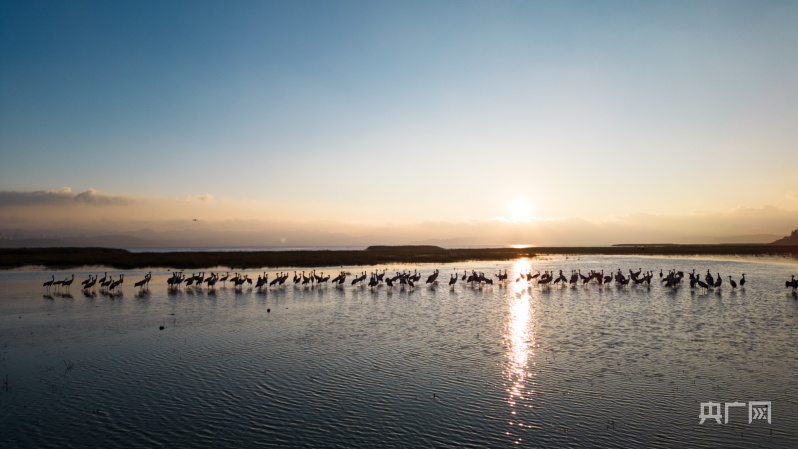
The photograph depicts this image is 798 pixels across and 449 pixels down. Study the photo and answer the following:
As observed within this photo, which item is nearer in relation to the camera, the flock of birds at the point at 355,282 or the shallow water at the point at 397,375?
the shallow water at the point at 397,375

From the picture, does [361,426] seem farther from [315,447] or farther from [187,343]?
[187,343]

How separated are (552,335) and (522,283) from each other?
19112 millimetres

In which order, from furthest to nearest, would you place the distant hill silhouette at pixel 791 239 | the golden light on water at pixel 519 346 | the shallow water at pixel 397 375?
the distant hill silhouette at pixel 791 239
the golden light on water at pixel 519 346
the shallow water at pixel 397 375

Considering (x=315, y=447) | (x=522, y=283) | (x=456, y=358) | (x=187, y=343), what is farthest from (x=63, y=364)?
(x=522, y=283)

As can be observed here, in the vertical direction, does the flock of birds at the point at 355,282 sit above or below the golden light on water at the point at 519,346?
above

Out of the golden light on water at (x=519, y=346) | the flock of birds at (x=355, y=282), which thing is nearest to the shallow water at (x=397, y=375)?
the golden light on water at (x=519, y=346)

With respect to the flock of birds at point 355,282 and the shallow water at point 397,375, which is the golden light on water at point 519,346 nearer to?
the shallow water at point 397,375

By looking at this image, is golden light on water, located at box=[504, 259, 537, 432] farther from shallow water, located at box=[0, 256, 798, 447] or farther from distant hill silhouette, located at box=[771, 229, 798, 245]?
distant hill silhouette, located at box=[771, 229, 798, 245]

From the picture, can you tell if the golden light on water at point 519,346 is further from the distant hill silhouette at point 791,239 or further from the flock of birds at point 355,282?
the distant hill silhouette at point 791,239

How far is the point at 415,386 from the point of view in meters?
10.9

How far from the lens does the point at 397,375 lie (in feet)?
38.3

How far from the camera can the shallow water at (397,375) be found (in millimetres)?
8422

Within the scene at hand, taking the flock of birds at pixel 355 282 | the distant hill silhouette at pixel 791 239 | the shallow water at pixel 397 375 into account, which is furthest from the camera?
the distant hill silhouette at pixel 791 239

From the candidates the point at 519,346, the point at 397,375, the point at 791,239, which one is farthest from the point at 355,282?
the point at 791,239
